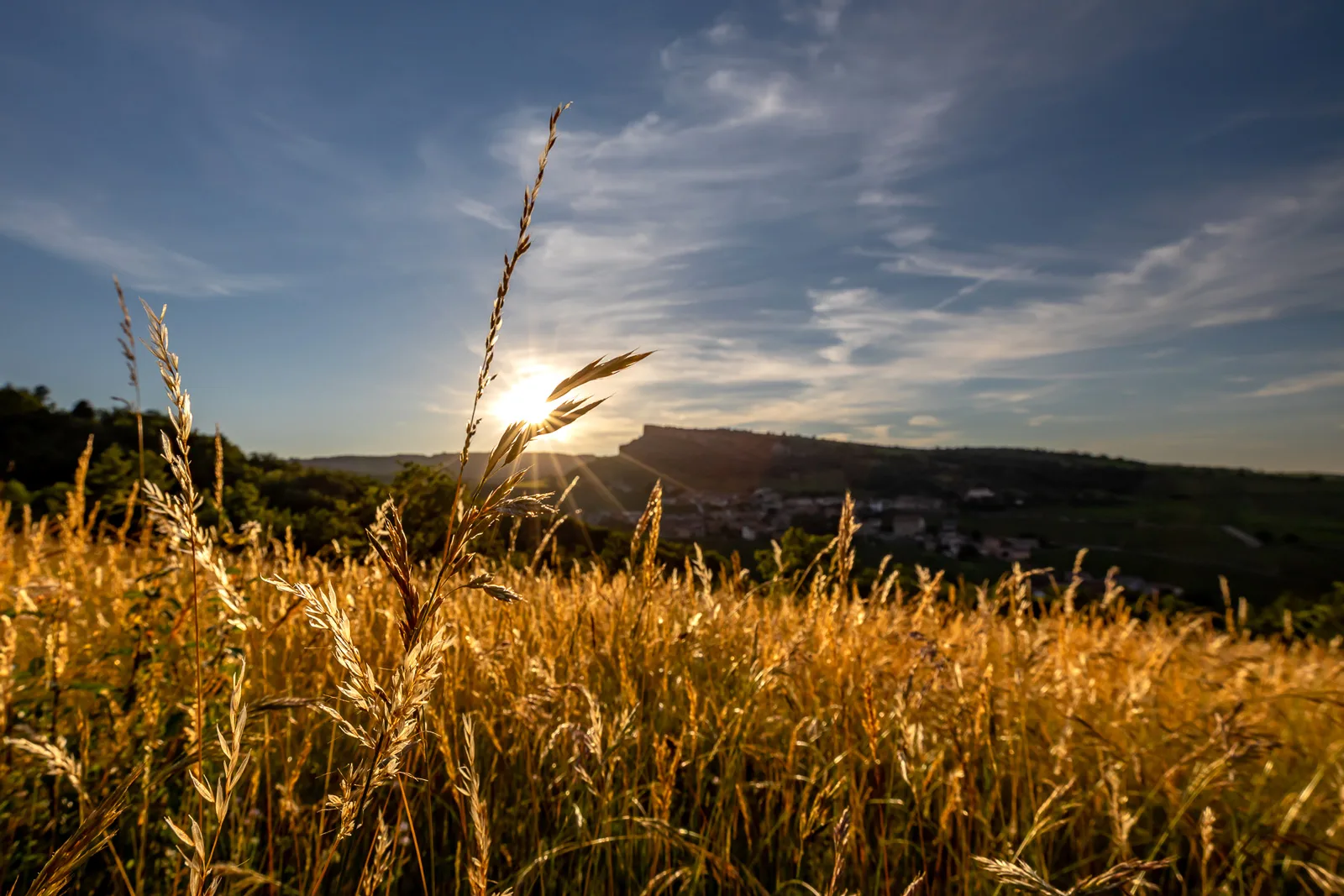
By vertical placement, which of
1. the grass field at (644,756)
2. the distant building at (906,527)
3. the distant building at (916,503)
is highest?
the grass field at (644,756)

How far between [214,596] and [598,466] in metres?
32.5

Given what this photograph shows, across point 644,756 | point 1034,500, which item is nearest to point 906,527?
point 1034,500

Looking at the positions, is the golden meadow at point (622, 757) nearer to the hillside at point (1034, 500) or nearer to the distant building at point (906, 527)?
the hillside at point (1034, 500)

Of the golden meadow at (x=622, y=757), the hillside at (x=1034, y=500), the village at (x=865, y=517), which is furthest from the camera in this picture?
the hillside at (x=1034, y=500)

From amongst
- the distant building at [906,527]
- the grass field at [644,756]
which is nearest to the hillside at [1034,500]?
the distant building at [906,527]

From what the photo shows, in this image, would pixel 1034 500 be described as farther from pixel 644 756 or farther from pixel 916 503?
pixel 644 756

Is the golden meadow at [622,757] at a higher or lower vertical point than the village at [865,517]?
higher

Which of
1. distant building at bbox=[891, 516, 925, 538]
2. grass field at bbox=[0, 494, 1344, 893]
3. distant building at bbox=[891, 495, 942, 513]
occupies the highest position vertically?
grass field at bbox=[0, 494, 1344, 893]

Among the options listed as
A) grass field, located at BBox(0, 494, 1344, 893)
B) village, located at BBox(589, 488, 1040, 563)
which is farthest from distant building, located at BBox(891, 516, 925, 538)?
grass field, located at BBox(0, 494, 1344, 893)

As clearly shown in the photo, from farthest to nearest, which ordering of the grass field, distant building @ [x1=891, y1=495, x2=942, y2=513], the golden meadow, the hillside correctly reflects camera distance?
distant building @ [x1=891, y1=495, x2=942, y2=513] < the hillside < the grass field < the golden meadow

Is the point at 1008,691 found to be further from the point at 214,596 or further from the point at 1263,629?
the point at 1263,629

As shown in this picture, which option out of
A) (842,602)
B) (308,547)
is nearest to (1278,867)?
(842,602)

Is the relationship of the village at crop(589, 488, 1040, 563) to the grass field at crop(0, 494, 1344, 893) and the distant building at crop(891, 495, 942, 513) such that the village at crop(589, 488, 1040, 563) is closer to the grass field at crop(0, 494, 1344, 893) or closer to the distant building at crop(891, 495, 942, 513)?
the distant building at crop(891, 495, 942, 513)

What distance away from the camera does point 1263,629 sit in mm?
13680
